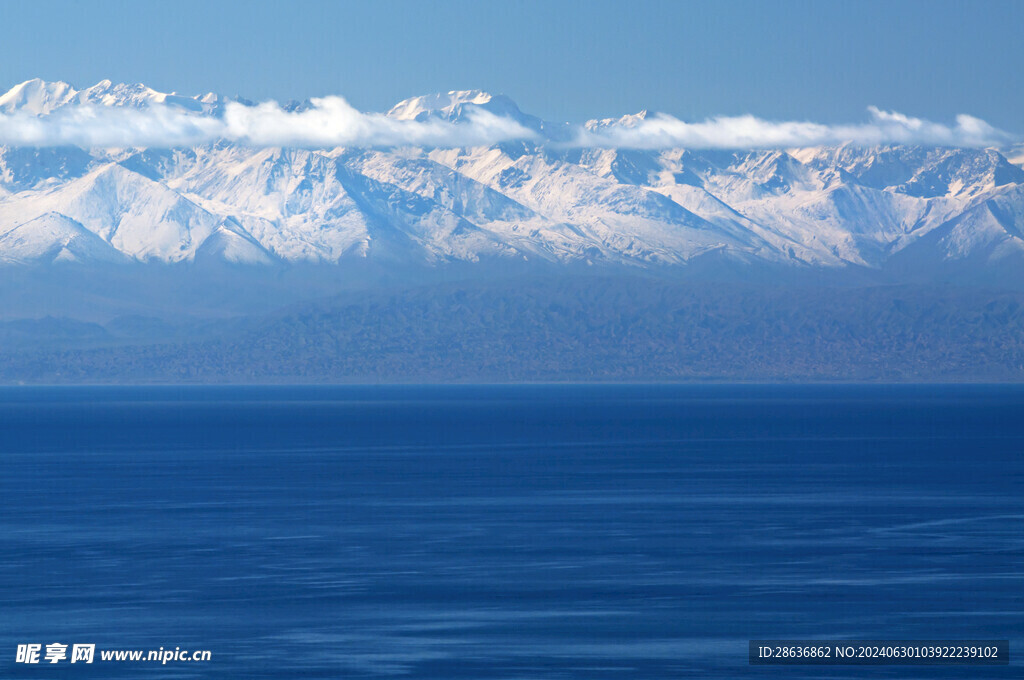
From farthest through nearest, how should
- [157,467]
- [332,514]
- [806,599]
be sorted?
[157,467]
[332,514]
[806,599]

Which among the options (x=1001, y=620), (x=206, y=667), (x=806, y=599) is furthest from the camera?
(x=806, y=599)

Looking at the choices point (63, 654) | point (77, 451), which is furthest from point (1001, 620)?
point (77, 451)

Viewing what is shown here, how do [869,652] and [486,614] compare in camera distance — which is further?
[486,614]

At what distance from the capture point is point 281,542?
A: 9006 centimetres

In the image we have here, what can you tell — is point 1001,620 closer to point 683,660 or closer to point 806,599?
point 806,599

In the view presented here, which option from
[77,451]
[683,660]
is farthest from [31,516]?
[77,451]

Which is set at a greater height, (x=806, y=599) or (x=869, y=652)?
(x=806, y=599)

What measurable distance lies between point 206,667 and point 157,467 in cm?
9429

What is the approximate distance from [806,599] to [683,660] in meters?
11.8

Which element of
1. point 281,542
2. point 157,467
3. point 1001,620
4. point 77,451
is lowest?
point 1001,620

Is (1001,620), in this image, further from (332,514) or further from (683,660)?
(332,514)

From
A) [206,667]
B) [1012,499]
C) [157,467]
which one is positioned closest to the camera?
[206,667]

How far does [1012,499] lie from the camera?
4392 inches

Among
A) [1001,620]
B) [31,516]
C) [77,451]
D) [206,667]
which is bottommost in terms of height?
[206,667]
